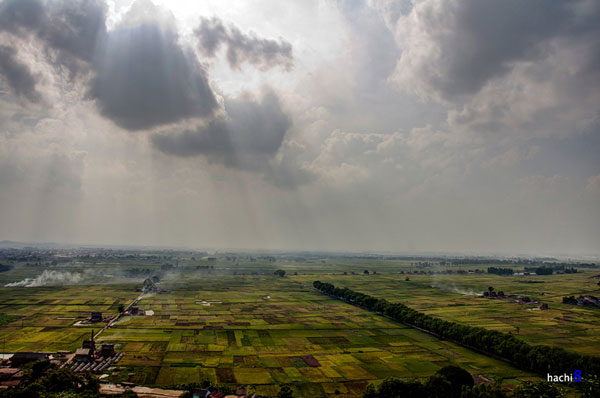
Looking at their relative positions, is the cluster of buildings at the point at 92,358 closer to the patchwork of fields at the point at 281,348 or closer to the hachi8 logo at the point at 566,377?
the patchwork of fields at the point at 281,348

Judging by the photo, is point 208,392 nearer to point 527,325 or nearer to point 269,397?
point 269,397

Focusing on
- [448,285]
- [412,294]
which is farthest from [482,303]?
[448,285]

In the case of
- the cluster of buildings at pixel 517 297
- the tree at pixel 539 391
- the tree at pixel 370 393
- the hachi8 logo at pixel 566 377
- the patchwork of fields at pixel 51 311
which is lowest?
the patchwork of fields at pixel 51 311

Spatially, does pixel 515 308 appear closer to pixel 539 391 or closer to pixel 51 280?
pixel 539 391

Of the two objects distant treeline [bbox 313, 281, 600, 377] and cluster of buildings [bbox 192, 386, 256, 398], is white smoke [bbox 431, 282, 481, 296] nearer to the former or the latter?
distant treeline [bbox 313, 281, 600, 377]

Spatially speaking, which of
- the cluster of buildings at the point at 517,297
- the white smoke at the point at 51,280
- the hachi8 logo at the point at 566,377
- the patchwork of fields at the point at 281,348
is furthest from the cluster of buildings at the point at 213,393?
the white smoke at the point at 51,280
